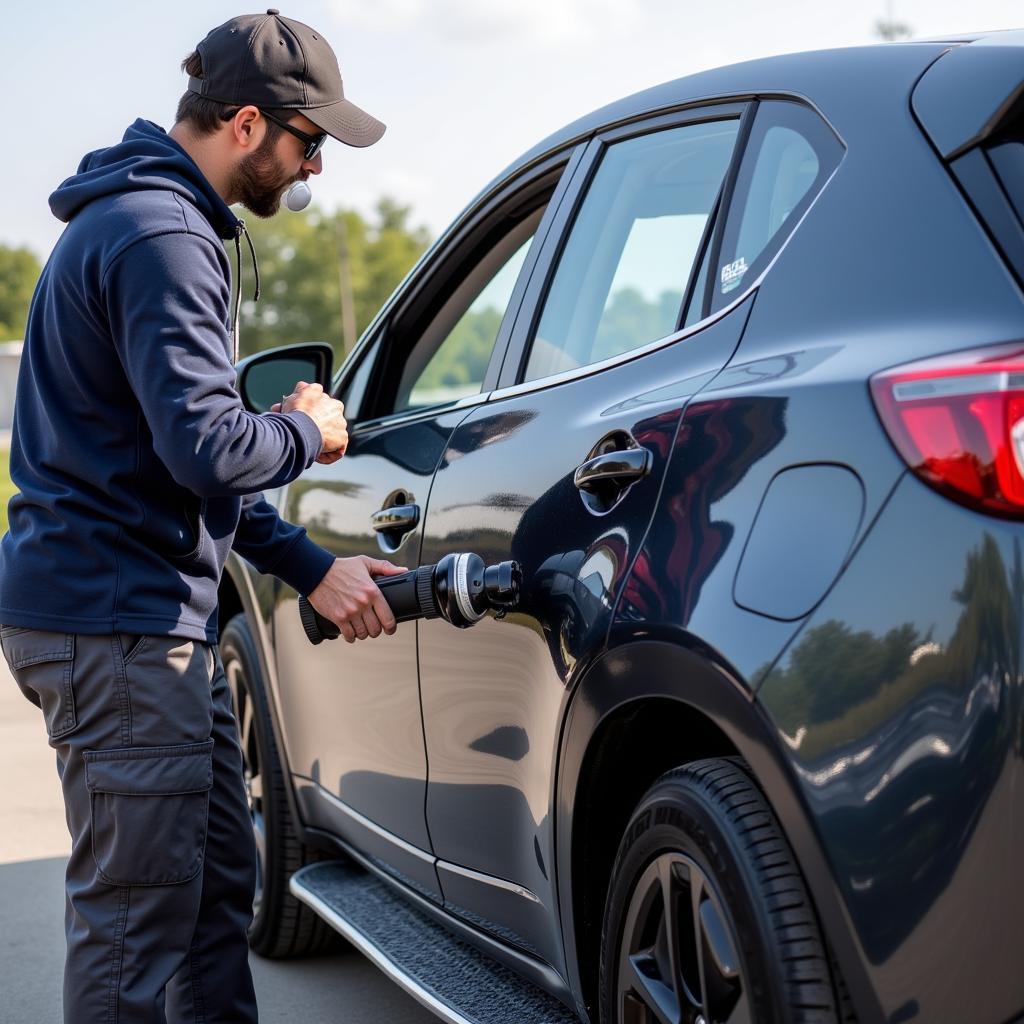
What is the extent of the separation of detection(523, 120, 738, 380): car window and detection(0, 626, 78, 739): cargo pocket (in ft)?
3.48

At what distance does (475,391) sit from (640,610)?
1144 millimetres

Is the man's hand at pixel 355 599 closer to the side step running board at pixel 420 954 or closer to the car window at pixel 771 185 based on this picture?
the side step running board at pixel 420 954

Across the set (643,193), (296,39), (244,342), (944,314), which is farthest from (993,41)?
(244,342)

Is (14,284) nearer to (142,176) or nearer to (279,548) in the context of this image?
(279,548)

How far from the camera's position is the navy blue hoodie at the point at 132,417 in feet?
7.77

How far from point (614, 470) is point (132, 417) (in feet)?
2.84

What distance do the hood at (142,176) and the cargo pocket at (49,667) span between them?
2.45 feet

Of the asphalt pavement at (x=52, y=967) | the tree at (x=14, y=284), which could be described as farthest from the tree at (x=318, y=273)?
the asphalt pavement at (x=52, y=967)

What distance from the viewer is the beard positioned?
2664 millimetres

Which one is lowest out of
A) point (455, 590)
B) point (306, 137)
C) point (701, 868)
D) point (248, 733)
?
point (248, 733)

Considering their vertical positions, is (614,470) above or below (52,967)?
above

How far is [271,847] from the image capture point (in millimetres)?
3949

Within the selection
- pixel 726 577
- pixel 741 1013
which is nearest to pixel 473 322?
pixel 726 577

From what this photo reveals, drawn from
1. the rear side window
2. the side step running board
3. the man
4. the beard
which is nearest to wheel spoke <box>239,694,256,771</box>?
the side step running board
